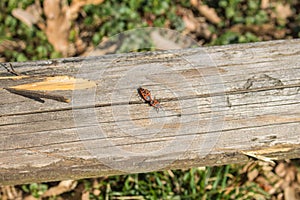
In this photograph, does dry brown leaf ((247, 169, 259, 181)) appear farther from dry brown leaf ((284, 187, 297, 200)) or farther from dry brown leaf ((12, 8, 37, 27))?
dry brown leaf ((12, 8, 37, 27))

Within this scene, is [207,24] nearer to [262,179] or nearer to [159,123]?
[262,179]

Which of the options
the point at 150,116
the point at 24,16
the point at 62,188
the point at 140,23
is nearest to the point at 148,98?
the point at 150,116

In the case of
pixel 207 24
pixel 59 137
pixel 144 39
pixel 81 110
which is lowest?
pixel 59 137

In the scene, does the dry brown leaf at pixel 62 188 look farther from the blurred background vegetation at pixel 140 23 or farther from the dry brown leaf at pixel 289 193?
the dry brown leaf at pixel 289 193

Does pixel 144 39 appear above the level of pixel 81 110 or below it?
above

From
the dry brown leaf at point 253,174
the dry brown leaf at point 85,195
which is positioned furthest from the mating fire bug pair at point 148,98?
the dry brown leaf at point 253,174

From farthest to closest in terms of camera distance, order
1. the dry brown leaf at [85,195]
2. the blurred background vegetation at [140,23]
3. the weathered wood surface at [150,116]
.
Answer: the blurred background vegetation at [140,23] → the dry brown leaf at [85,195] → the weathered wood surface at [150,116]

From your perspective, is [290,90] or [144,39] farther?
[144,39]

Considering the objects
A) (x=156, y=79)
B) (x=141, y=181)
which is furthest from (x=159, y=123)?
(x=141, y=181)
